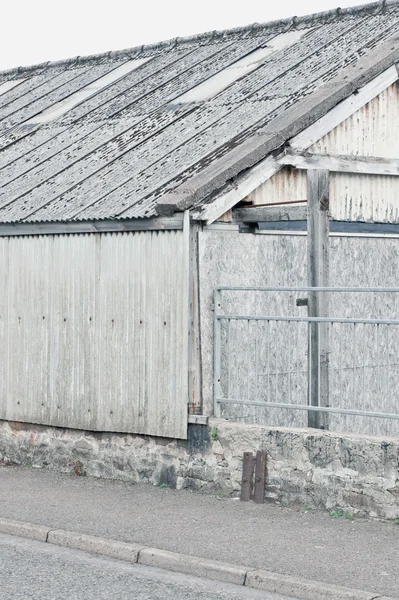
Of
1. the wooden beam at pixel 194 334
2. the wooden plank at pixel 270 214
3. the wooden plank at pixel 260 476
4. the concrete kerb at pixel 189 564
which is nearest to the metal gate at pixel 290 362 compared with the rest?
the wooden beam at pixel 194 334

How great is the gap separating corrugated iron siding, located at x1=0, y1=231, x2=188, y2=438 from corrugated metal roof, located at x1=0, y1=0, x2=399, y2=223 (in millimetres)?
418

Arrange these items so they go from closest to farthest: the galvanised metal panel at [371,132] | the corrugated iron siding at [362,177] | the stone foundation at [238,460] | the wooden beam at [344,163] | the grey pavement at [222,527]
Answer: the grey pavement at [222,527] → the stone foundation at [238,460] → the wooden beam at [344,163] → the corrugated iron siding at [362,177] → the galvanised metal panel at [371,132]

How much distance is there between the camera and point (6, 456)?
1347cm

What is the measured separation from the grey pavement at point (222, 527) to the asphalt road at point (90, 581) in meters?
0.41

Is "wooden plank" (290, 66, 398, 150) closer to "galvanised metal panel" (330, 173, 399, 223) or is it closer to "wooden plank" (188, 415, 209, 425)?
"galvanised metal panel" (330, 173, 399, 223)

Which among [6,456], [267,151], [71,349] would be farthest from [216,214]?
[6,456]

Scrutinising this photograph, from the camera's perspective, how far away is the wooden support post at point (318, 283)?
11359mm

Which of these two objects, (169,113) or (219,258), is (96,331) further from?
(169,113)

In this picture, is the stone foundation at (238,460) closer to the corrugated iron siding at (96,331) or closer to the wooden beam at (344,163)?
the corrugated iron siding at (96,331)

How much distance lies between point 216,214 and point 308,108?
67.4 inches

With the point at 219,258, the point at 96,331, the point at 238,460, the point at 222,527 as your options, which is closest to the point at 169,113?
the point at 96,331

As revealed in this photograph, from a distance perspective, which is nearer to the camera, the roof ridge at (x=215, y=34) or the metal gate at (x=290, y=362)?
the metal gate at (x=290, y=362)

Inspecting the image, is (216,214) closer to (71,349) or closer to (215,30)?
(71,349)

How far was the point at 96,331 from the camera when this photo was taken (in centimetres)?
1252
